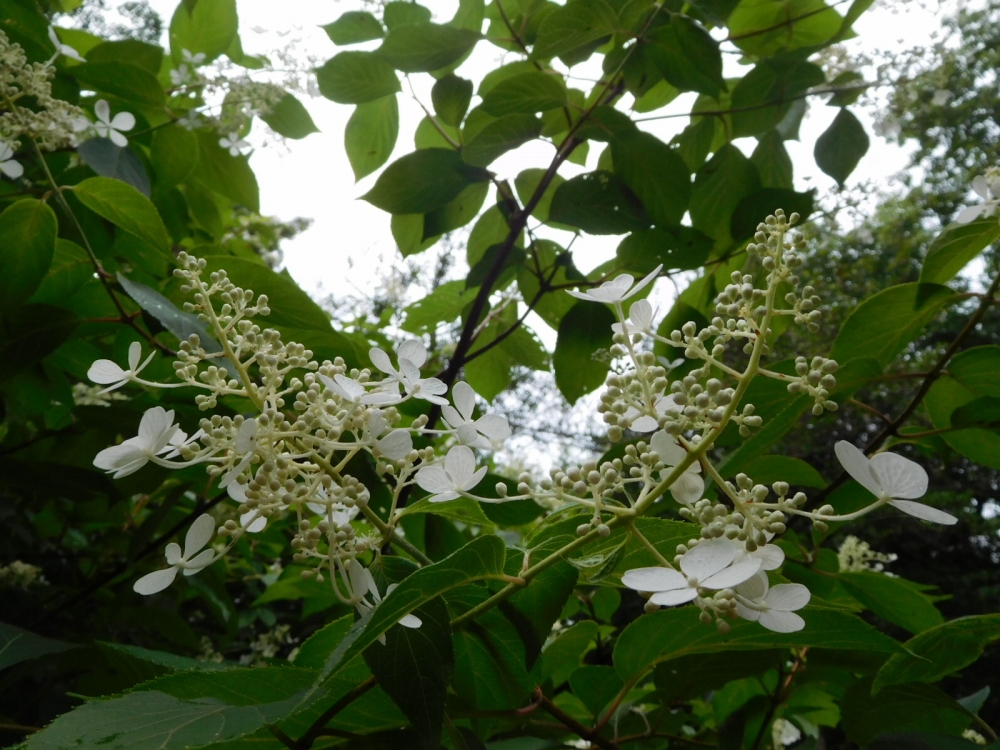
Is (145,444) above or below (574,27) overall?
below

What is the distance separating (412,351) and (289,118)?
105cm

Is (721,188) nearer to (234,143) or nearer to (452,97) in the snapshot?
(452,97)

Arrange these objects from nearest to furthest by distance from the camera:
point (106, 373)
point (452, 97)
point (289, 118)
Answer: point (106, 373) → point (452, 97) → point (289, 118)

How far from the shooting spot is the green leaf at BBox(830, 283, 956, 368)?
1.00 meters

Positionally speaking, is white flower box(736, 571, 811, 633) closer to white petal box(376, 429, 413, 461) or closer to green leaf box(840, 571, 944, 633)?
white petal box(376, 429, 413, 461)

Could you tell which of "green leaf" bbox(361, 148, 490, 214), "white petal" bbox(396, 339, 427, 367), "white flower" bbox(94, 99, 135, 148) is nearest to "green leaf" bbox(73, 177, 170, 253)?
"white flower" bbox(94, 99, 135, 148)

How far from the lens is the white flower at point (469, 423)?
0.68 m

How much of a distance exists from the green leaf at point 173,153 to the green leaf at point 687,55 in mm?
810

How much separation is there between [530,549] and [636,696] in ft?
2.27

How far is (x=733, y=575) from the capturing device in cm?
46

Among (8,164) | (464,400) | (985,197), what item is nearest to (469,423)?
(464,400)

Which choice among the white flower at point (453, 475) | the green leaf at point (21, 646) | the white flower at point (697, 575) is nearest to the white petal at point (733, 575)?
the white flower at point (697, 575)

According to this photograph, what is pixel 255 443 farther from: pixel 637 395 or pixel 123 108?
pixel 123 108

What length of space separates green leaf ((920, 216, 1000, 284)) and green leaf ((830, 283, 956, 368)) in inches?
1.2
